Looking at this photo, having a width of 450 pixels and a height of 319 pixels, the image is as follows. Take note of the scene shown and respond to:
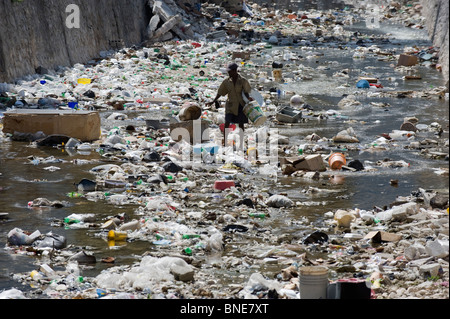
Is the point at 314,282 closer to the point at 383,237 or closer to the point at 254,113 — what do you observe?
the point at 383,237

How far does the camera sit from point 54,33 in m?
13.9

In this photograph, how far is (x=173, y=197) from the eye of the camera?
6676mm

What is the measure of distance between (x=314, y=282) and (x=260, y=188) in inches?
127

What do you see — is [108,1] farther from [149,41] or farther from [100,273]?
[100,273]

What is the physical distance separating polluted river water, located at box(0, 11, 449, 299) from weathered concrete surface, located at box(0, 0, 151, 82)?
2.31 m

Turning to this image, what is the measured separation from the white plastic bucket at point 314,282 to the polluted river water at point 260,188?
0.57m

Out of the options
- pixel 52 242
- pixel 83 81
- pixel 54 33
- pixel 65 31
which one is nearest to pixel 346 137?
pixel 52 242

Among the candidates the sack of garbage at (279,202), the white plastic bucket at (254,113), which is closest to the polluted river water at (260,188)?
the sack of garbage at (279,202)

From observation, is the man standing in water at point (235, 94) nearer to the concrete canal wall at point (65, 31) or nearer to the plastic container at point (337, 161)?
the plastic container at point (337, 161)

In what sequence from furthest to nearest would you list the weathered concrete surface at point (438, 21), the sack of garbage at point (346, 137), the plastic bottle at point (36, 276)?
the weathered concrete surface at point (438, 21) → the sack of garbage at point (346, 137) → the plastic bottle at point (36, 276)

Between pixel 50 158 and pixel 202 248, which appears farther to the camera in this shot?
pixel 50 158

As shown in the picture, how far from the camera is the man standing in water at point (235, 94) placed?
836 cm
